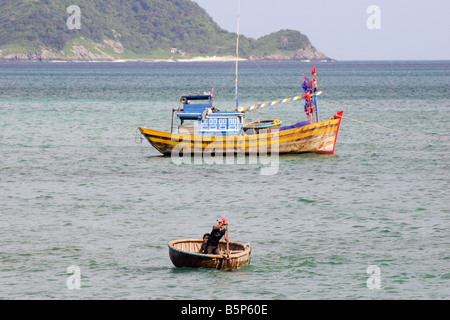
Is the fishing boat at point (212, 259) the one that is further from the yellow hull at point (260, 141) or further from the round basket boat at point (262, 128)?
the round basket boat at point (262, 128)

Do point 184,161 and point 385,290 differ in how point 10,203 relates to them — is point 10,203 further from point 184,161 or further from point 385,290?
point 385,290

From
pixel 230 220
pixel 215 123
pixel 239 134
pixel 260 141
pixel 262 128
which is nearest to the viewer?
pixel 230 220

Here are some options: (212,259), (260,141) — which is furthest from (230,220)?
(260,141)

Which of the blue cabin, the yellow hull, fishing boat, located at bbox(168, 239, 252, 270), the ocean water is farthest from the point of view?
the blue cabin

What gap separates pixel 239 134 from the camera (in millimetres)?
39188

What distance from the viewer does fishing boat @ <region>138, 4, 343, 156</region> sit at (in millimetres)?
38156

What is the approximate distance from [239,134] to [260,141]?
1.38 meters

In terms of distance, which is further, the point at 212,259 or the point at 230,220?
the point at 230,220

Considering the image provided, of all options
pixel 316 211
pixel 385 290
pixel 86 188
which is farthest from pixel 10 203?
pixel 385 290

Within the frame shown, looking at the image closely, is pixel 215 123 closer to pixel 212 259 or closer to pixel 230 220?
pixel 230 220

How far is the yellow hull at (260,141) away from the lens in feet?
125

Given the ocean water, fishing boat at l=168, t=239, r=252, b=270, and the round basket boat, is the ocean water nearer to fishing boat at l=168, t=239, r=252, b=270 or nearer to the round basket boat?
fishing boat at l=168, t=239, r=252, b=270

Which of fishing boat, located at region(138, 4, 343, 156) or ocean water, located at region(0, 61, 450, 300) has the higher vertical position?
fishing boat, located at region(138, 4, 343, 156)

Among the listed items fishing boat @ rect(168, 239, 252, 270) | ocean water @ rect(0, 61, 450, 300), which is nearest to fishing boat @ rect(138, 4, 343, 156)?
ocean water @ rect(0, 61, 450, 300)
